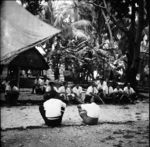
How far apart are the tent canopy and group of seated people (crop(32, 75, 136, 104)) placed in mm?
8580

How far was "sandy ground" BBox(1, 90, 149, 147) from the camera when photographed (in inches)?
271

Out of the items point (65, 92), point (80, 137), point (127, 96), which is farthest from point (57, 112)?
point (127, 96)

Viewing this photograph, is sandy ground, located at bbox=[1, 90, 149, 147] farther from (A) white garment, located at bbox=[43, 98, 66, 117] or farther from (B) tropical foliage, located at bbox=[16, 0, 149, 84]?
(B) tropical foliage, located at bbox=[16, 0, 149, 84]

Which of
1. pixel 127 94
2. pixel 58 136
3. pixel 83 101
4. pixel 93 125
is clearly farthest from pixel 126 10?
pixel 58 136

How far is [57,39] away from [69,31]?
158 centimetres

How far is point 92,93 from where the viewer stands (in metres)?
14.5

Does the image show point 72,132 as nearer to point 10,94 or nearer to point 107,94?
point 10,94

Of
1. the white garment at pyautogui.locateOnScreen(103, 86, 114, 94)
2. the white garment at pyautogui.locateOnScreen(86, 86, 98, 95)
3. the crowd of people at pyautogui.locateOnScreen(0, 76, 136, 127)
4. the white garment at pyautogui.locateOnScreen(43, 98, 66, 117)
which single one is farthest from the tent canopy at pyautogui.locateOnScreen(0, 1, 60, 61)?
the white garment at pyautogui.locateOnScreen(103, 86, 114, 94)

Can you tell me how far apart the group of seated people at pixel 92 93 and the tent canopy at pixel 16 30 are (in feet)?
28.1

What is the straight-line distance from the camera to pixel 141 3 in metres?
17.8

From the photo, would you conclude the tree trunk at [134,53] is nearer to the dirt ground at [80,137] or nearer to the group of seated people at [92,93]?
the group of seated people at [92,93]

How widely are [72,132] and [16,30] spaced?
461 centimetres

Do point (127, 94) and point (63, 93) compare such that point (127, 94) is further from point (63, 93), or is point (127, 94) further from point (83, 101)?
point (63, 93)

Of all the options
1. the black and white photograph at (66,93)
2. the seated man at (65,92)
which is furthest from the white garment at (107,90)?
the seated man at (65,92)
